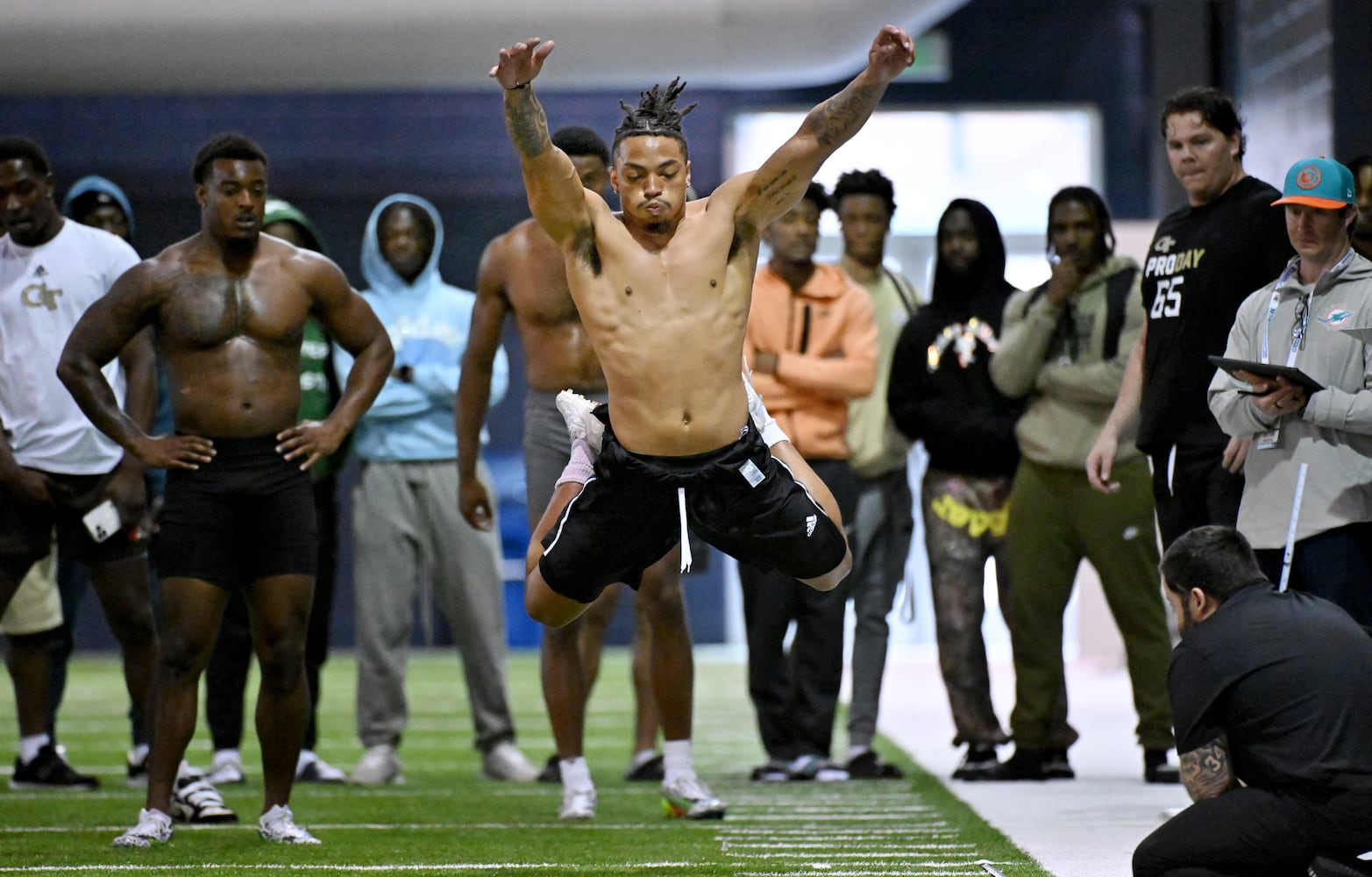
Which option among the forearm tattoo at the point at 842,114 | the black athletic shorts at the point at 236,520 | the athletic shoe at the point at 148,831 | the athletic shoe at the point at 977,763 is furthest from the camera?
the athletic shoe at the point at 977,763

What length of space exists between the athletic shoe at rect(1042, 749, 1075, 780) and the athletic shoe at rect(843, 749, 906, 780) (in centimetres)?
51

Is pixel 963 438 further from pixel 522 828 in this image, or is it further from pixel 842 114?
pixel 842 114

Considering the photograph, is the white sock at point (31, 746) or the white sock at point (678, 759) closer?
the white sock at point (678, 759)

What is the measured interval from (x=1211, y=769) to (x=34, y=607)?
444cm

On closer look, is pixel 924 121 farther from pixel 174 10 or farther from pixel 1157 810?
pixel 1157 810

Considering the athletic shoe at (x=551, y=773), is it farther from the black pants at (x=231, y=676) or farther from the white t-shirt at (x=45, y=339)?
the white t-shirt at (x=45, y=339)

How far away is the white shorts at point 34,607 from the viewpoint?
6.58m

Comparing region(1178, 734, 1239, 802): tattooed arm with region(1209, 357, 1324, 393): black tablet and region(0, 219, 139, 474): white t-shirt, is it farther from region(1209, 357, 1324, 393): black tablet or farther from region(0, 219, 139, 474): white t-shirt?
region(0, 219, 139, 474): white t-shirt

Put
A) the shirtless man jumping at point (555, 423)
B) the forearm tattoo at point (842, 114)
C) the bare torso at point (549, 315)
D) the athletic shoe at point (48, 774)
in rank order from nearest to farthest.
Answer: the forearm tattoo at point (842, 114)
the shirtless man jumping at point (555, 423)
the bare torso at point (549, 315)
the athletic shoe at point (48, 774)

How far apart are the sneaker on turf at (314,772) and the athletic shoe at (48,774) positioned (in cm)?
72

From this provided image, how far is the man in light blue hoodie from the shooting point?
6.82 metres

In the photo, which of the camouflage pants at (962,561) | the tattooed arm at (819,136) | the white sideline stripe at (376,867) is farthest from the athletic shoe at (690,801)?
the tattooed arm at (819,136)

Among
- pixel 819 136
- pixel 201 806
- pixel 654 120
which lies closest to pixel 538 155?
pixel 654 120

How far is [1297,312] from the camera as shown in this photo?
469cm
